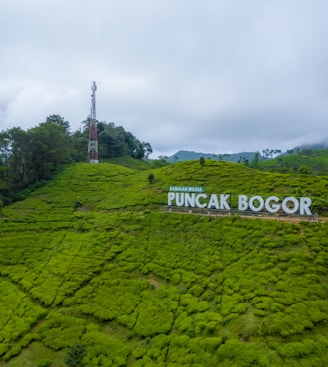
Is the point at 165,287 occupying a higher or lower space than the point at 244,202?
lower

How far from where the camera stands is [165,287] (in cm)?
3566

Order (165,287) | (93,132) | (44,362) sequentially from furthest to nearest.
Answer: (93,132)
(165,287)
(44,362)

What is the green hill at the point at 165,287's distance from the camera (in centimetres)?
2738

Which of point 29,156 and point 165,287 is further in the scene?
point 29,156

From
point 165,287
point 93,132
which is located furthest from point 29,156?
point 165,287

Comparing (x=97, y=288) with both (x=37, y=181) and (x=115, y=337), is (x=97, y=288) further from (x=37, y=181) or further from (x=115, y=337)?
(x=37, y=181)

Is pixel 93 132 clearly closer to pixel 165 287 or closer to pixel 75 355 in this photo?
pixel 165 287

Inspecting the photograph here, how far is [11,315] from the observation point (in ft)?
117

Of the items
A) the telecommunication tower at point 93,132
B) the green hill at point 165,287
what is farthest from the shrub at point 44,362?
the telecommunication tower at point 93,132

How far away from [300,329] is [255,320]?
354cm

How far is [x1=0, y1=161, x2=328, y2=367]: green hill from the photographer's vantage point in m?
27.4

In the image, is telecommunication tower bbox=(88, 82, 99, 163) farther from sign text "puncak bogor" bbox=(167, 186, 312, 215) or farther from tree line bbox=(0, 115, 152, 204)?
sign text "puncak bogor" bbox=(167, 186, 312, 215)

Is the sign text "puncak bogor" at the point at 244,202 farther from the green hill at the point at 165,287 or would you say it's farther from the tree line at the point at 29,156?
the tree line at the point at 29,156

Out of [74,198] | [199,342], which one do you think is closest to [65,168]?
[74,198]
